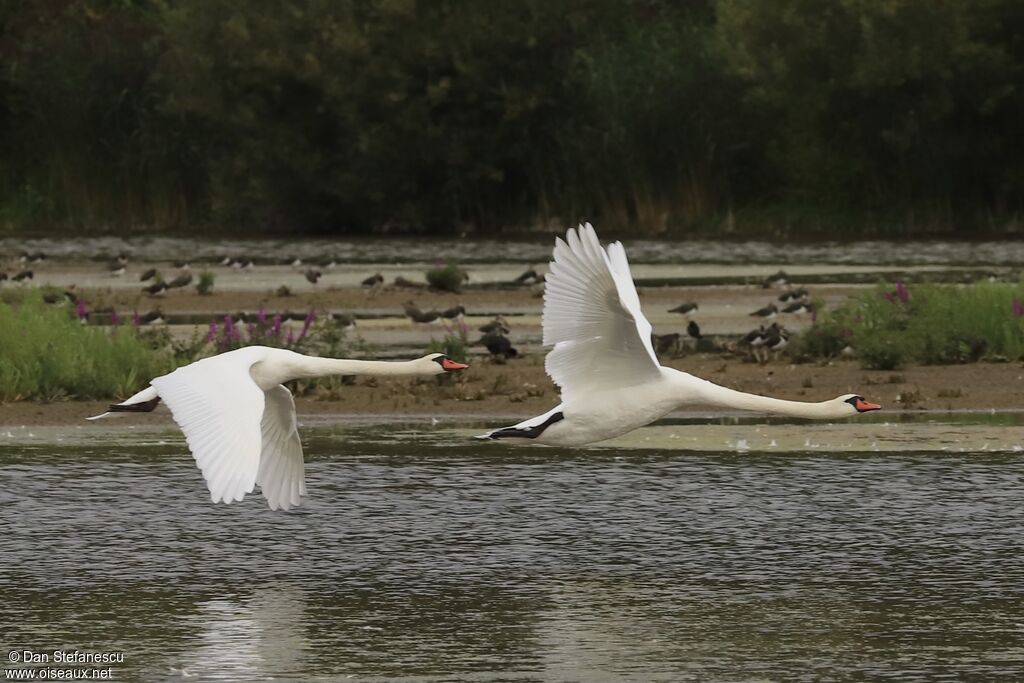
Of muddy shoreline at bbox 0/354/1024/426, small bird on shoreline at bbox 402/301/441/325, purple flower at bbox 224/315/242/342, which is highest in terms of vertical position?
purple flower at bbox 224/315/242/342

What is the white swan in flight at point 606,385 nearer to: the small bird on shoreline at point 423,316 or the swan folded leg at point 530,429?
the swan folded leg at point 530,429

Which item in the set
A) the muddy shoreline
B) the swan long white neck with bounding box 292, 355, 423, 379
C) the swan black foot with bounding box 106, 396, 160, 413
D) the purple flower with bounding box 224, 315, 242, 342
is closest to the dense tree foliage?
the muddy shoreline

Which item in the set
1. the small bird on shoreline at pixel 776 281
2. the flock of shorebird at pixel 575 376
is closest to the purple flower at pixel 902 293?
the small bird on shoreline at pixel 776 281

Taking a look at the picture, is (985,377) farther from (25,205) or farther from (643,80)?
(25,205)

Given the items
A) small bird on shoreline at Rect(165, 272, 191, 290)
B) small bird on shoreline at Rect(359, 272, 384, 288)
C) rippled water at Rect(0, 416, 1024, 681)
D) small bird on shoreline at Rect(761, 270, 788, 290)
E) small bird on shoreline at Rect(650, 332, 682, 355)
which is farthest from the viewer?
small bird on shoreline at Rect(761, 270, 788, 290)

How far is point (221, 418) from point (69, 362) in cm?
947

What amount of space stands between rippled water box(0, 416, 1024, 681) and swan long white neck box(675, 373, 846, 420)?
0.74 meters

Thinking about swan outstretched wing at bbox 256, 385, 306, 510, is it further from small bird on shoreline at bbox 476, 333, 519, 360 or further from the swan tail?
small bird on shoreline at bbox 476, 333, 519, 360

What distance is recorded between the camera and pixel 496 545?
11836mm

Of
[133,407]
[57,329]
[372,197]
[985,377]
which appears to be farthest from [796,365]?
[372,197]

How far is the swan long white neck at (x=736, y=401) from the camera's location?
36.7 feet

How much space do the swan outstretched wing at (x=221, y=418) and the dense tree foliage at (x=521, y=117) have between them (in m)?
35.2

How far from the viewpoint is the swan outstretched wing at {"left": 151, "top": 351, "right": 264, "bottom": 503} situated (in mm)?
9180

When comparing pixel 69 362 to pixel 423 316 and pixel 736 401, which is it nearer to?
pixel 423 316
